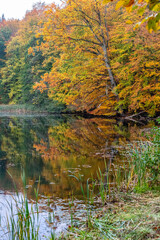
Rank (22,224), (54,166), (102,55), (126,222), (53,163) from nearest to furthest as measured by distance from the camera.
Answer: (22,224) → (126,222) → (54,166) → (53,163) → (102,55)

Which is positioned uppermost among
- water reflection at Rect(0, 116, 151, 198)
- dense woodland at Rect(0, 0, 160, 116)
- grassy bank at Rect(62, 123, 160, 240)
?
dense woodland at Rect(0, 0, 160, 116)

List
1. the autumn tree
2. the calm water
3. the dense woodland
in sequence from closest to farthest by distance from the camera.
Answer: the calm water
the dense woodland
the autumn tree

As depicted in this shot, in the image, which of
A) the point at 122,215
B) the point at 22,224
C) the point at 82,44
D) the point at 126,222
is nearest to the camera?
the point at 22,224

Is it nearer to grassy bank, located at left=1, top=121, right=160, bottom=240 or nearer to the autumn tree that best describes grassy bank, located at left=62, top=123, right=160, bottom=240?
grassy bank, located at left=1, top=121, right=160, bottom=240

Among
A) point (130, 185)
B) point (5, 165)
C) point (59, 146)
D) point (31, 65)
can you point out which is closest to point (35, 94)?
point (31, 65)

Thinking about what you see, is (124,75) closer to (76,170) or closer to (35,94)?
(76,170)

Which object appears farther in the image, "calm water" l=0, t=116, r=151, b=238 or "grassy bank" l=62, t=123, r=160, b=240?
"calm water" l=0, t=116, r=151, b=238

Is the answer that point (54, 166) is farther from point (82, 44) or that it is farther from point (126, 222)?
point (82, 44)

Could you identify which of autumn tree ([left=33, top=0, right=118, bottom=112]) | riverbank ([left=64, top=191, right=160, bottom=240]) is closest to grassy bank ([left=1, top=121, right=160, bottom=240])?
riverbank ([left=64, top=191, right=160, bottom=240])

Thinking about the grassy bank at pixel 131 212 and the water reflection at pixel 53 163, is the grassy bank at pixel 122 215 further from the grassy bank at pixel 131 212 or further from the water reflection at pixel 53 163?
Result: the water reflection at pixel 53 163

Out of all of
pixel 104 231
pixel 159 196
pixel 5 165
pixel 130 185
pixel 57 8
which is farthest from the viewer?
pixel 57 8

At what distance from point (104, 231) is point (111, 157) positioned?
376cm

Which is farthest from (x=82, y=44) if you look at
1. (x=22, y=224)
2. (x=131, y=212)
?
(x=22, y=224)

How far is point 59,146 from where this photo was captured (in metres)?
8.45
